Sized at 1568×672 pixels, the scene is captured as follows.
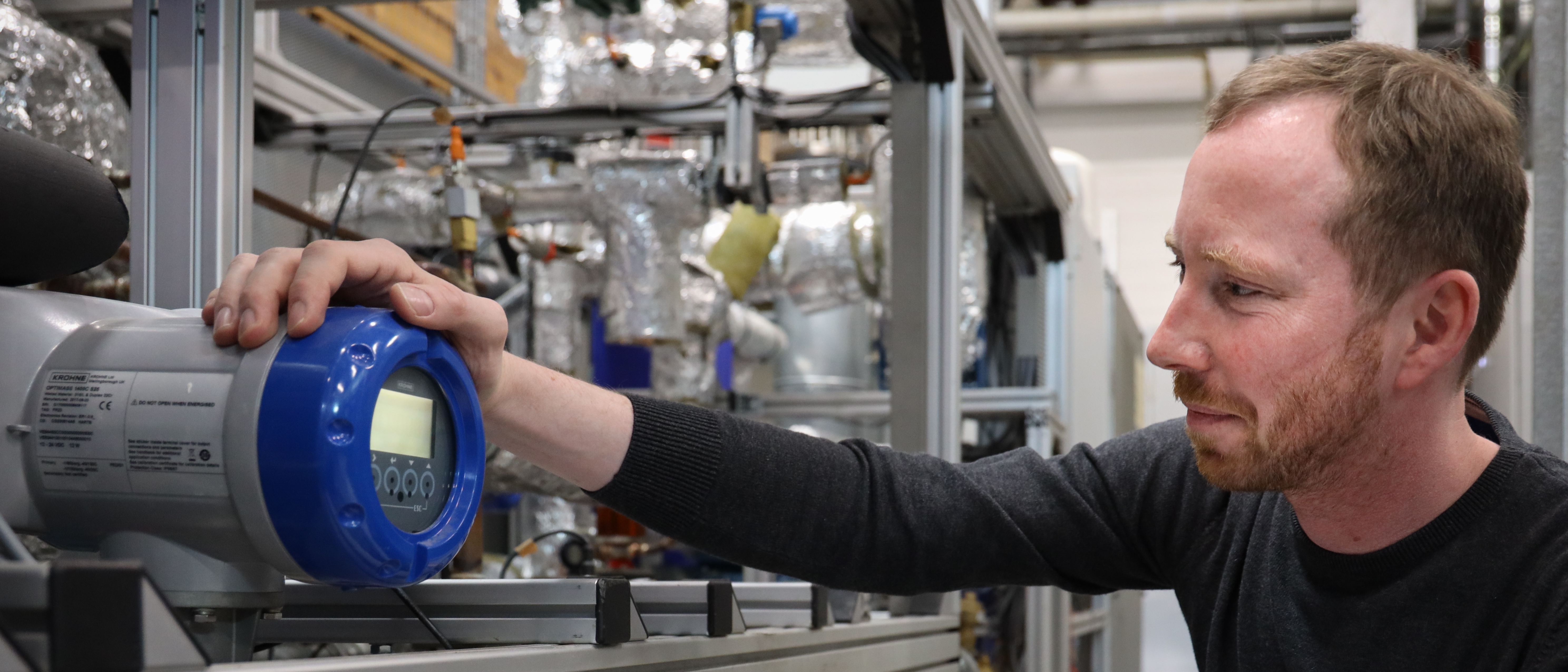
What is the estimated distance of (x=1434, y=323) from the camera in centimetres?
81

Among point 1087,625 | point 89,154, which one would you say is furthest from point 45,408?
point 1087,625

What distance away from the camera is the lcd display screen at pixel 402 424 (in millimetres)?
546

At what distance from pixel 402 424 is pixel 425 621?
18 centimetres

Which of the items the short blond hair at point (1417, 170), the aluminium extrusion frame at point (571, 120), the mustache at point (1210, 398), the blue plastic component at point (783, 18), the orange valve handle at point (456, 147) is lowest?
the mustache at point (1210, 398)

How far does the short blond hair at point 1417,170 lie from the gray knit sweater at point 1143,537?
135 mm

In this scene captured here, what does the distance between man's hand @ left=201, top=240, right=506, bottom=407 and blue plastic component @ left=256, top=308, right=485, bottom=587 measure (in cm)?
1

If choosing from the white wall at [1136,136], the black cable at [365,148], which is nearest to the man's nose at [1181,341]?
the black cable at [365,148]

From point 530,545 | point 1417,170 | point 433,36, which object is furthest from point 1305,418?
point 433,36

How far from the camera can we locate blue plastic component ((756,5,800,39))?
2.12 metres

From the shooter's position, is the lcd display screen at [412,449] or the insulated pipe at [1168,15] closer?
the lcd display screen at [412,449]

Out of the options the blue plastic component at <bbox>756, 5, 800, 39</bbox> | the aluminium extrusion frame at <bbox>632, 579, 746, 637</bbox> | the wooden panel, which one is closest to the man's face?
the aluminium extrusion frame at <bbox>632, 579, 746, 637</bbox>

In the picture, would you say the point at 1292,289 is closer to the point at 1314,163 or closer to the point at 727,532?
the point at 1314,163

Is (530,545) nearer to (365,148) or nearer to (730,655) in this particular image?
(365,148)

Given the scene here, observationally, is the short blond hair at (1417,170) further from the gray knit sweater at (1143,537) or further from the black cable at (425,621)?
the black cable at (425,621)
